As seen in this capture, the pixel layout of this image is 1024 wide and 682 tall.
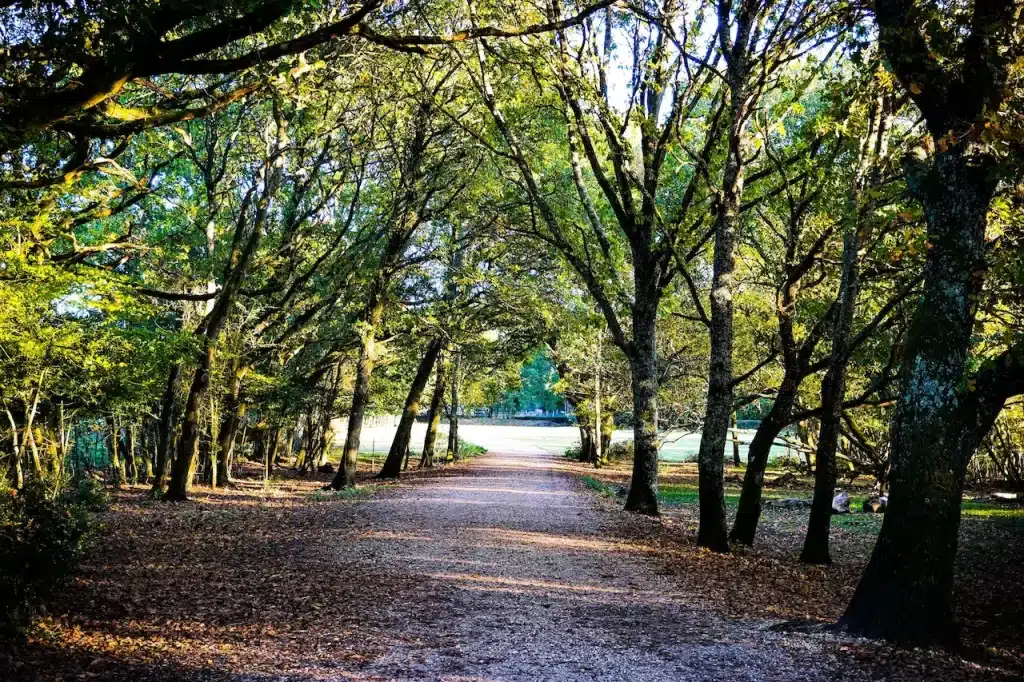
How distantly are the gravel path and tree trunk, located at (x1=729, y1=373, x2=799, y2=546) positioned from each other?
7.04 ft

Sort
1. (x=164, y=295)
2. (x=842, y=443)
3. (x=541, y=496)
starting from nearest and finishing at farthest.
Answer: (x=164, y=295) < (x=541, y=496) < (x=842, y=443)

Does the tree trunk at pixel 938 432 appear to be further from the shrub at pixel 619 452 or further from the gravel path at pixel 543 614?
the shrub at pixel 619 452

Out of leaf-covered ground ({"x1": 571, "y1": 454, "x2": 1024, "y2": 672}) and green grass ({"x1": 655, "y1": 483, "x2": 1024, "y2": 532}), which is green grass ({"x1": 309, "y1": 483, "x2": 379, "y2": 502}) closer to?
green grass ({"x1": 655, "y1": 483, "x2": 1024, "y2": 532})

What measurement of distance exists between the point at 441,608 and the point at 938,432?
475 cm

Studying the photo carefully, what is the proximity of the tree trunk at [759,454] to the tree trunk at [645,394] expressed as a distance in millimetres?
2730

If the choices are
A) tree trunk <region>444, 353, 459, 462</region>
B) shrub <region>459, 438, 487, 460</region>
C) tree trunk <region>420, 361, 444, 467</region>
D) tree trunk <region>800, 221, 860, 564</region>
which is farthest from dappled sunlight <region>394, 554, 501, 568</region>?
shrub <region>459, 438, 487, 460</region>

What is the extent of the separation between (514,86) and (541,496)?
10.2 meters

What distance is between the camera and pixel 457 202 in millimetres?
19953

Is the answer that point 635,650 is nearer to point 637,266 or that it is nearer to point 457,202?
point 637,266

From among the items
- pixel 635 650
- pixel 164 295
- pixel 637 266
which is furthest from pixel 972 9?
pixel 164 295

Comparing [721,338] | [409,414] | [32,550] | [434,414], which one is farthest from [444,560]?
[434,414]

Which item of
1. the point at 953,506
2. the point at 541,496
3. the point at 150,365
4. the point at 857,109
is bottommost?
the point at 541,496

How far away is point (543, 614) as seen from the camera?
7.00 meters

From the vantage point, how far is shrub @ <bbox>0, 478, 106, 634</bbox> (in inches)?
221
